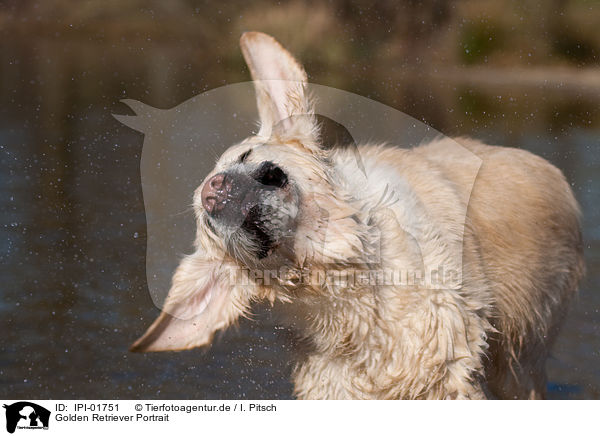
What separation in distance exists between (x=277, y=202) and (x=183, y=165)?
1.08 metres

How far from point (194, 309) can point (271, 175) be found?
71 cm

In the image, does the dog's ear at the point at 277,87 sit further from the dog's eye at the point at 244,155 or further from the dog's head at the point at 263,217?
the dog's eye at the point at 244,155

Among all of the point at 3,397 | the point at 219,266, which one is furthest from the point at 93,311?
the point at 219,266

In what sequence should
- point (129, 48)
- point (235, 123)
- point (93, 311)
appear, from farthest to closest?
point (129, 48)
point (93, 311)
point (235, 123)

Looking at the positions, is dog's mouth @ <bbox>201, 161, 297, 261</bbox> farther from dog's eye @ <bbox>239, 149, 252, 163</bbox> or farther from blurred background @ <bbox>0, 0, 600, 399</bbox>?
blurred background @ <bbox>0, 0, 600, 399</bbox>

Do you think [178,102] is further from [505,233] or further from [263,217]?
[263,217]

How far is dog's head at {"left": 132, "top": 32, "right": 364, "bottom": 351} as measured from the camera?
9.18 ft

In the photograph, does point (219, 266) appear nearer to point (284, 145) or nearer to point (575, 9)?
point (284, 145)

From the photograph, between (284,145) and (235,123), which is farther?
(235,123)

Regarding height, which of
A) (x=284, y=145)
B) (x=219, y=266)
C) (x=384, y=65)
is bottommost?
(x=219, y=266)

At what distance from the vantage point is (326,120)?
10.9ft
